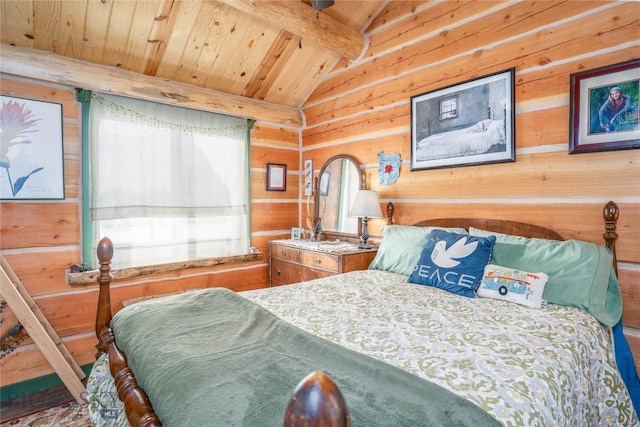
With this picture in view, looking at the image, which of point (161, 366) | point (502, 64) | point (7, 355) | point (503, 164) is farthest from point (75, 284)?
point (502, 64)

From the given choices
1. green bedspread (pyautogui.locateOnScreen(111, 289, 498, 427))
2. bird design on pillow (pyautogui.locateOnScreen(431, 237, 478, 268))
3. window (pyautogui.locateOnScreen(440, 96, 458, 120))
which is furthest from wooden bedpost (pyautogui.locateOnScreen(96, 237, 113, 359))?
window (pyautogui.locateOnScreen(440, 96, 458, 120))

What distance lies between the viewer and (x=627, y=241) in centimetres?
184

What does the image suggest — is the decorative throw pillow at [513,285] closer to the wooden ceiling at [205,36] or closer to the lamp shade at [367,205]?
the lamp shade at [367,205]

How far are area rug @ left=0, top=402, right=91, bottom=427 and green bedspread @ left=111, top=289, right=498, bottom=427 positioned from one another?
1.13 m

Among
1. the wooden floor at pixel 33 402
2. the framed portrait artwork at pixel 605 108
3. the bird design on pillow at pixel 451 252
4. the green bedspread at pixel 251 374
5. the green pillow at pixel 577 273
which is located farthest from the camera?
the wooden floor at pixel 33 402

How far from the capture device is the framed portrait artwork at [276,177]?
3695 millimetres

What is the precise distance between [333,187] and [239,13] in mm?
1757

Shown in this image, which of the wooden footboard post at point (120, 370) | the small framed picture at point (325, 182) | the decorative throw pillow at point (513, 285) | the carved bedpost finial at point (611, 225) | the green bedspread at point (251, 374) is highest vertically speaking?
the small framed picture at point (325, 182)

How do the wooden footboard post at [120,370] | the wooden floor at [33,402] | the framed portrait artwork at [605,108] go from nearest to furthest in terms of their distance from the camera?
1. the wooden footboard post at [120,370]
2. the framed portrait artwork at [605,108]
3. the wooden floor at [33,402]

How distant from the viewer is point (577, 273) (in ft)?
5.54

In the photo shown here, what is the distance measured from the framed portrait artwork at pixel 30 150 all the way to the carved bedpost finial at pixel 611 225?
3.52m

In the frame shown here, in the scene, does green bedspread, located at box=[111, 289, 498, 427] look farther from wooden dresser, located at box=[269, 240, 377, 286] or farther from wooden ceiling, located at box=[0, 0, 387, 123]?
wooden ceiling, located at box=[0, 0, 387, 123]

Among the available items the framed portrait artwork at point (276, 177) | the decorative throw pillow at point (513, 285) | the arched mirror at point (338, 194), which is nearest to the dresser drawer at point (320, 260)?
the arched mirror at point (338, 194)

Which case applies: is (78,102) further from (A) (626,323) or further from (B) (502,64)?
(A) (626,323)
